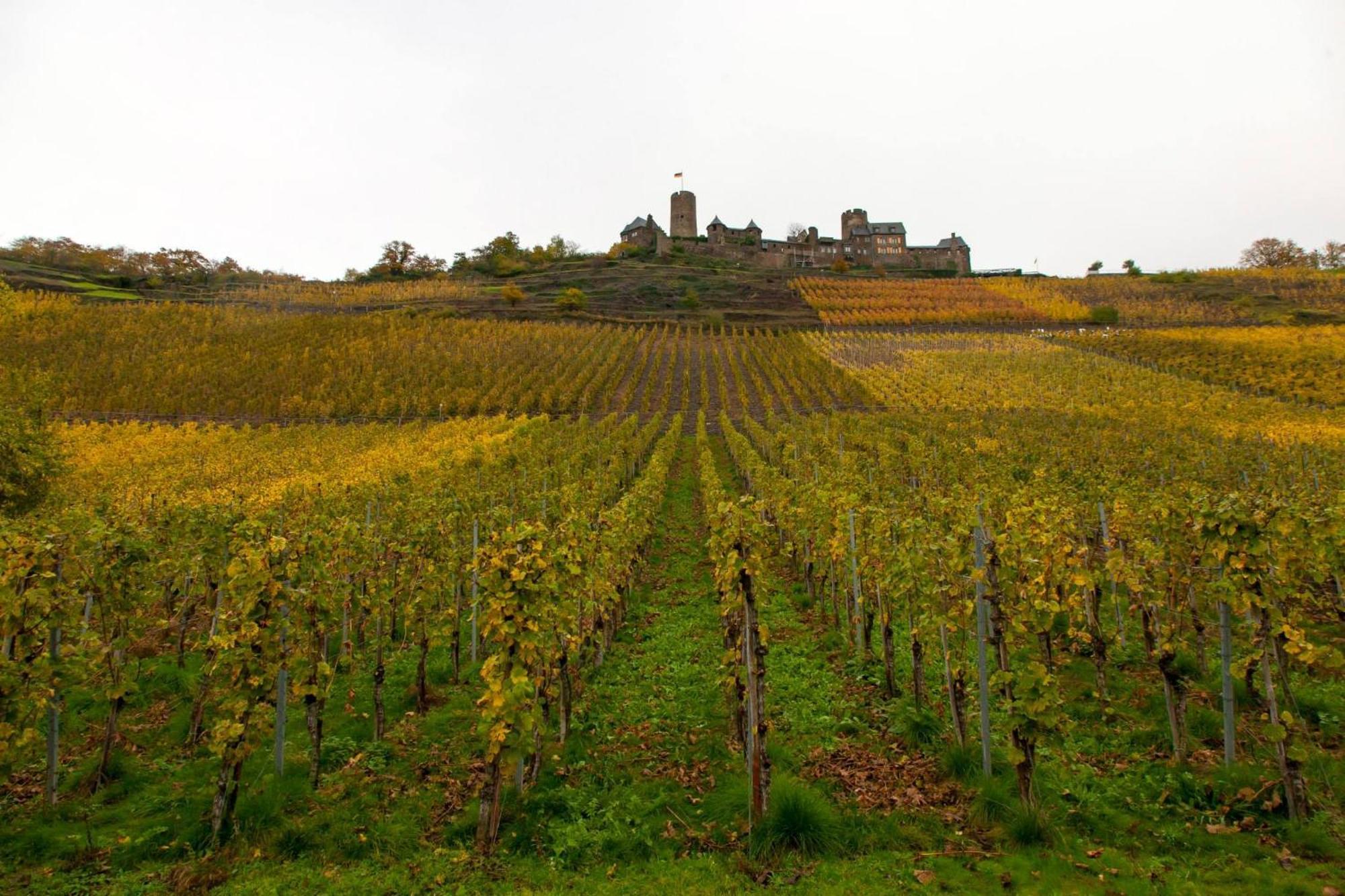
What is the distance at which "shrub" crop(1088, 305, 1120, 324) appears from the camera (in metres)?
70.2

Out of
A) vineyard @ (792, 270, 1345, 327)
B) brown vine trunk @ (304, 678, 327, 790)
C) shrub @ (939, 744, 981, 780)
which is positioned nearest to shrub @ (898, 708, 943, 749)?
shrub @ (939, 744, 981, 780)

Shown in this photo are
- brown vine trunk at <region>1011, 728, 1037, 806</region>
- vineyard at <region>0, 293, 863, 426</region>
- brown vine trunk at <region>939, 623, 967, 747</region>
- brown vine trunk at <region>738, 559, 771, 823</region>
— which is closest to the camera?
brown vine trunk at <region>1011, 728, 1037, 806</region>

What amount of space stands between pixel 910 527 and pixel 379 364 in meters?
50.7

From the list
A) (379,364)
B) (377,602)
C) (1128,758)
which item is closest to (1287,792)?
(1128,758)

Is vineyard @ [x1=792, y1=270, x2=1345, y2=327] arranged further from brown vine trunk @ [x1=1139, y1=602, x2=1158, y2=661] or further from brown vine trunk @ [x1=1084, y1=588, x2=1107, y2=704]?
brown vine trunk @ [x1=1084, y1=588, x2=1107, y2=704]

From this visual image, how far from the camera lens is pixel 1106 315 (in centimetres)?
7031

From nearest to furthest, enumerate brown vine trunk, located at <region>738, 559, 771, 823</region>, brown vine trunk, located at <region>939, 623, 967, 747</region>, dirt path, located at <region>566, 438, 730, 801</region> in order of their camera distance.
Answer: brown vine trunk, located at <region>738, 559, 771, 823</region>, dirt path, located at <region>566, 438, 730, 801</region>, brown vine trunk, located at <region>939, 623, 967, 747</region>

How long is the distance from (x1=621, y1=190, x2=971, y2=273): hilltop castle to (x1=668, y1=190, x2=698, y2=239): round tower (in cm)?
15

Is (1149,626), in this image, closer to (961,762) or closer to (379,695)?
(961,762)

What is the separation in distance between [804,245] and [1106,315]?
242 ft

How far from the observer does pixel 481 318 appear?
69.9 m

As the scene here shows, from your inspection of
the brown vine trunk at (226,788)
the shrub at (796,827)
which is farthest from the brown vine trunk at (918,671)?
the brown vine trunk at (226,788)

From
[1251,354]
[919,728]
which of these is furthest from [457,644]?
[1251,354]

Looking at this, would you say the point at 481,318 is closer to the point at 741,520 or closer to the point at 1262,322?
the point at 741,520
